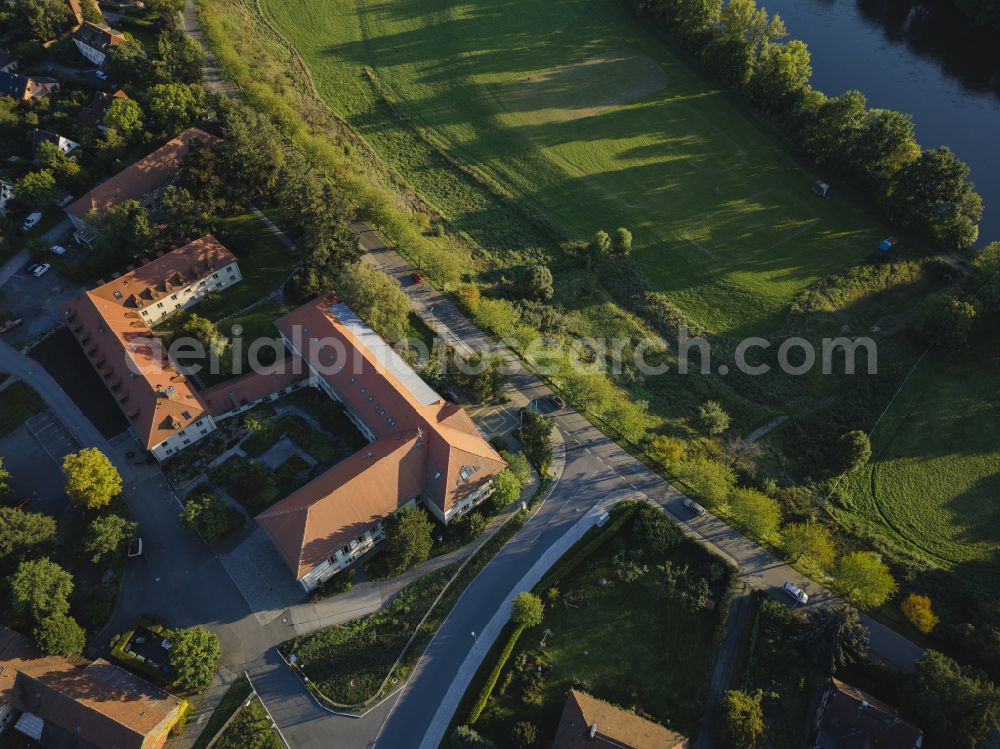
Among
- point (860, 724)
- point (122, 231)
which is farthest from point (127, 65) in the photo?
point (860, 724)

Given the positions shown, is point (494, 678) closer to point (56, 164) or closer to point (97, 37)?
point (56, 164)

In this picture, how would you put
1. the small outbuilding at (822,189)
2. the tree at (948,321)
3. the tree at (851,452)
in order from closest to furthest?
the tree at (851,452), the tree at (948,321), the small outbuilding at (822,189)

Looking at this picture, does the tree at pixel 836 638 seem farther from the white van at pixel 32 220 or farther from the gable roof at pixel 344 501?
the white van at pixel 32 220

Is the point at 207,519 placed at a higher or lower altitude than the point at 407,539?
lower

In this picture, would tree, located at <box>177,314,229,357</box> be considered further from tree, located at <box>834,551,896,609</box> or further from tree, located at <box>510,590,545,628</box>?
tree, located at <box>834,551,896,609</box>

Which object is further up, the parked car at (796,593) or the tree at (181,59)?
the tree at (181,59)

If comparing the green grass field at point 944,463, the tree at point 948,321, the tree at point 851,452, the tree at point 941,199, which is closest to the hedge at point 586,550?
the tree at point 851,452
